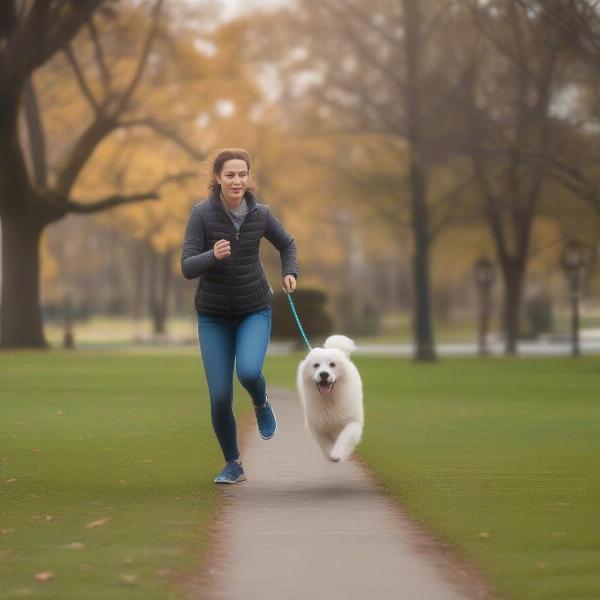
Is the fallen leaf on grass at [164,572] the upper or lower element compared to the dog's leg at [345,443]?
lower

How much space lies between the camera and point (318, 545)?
320 inches

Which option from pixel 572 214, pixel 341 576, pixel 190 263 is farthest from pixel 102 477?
pixel 572 214

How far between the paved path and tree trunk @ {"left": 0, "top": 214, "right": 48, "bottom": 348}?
81.6 feet

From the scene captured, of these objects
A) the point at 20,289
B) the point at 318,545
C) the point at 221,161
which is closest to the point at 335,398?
the point at 221,161

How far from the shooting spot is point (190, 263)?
10.2m

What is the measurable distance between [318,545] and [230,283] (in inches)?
115

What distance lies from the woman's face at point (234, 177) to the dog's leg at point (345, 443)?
6.52ft

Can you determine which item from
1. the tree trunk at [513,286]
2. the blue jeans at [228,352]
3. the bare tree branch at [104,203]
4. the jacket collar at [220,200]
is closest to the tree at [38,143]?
the bare tree branch at [104,203]

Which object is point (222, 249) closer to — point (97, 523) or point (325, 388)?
point (325, 388)

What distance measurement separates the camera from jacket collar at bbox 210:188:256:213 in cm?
1053

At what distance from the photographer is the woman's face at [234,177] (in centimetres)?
1039

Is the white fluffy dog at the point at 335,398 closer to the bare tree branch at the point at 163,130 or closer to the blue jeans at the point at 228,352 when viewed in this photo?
the blue jeans at the point at 228,352

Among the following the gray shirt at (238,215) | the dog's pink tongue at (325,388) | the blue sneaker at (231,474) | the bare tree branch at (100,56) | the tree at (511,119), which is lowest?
the blue sneaker at (231,474)

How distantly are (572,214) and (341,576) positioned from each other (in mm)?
34639
